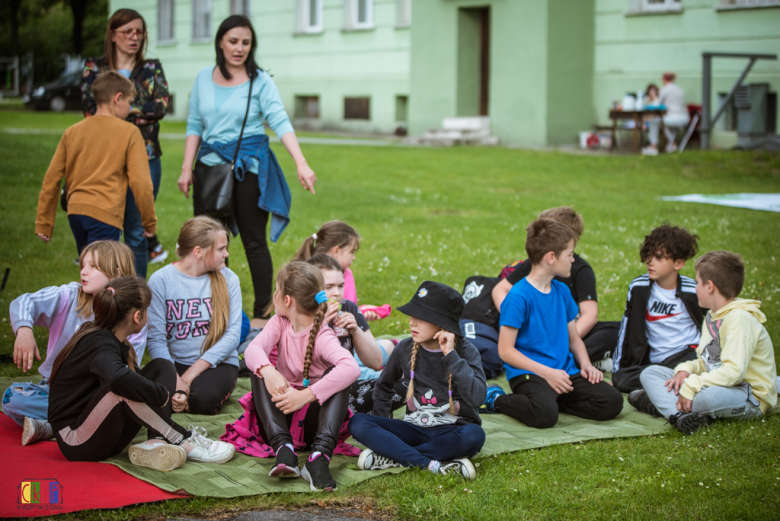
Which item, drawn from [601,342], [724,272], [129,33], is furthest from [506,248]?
[129,33]

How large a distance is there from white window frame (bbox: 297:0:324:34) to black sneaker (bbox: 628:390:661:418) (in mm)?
22625

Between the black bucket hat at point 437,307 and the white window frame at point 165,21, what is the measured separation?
28.6 metres

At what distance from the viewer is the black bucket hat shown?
3850mm

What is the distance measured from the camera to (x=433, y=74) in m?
21.8

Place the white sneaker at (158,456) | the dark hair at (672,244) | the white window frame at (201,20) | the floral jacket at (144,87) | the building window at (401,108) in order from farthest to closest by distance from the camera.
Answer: the white window frame at (201,20), the building window at (401,108), the floral jacket at (144,87), the dark hair at (672,244), the white sneaker at (158,456)

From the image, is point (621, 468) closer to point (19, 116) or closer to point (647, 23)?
point (647, 23)

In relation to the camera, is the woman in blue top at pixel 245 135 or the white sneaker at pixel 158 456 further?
the woman in blue top at pixel 245 135

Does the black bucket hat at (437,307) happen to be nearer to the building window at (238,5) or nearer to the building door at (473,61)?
the building door at (473,61)

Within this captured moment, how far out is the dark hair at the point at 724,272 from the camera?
14.8 ft

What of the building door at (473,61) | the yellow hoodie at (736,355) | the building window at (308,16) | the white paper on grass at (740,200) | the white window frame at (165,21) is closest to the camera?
the yellow hoodie at (736,355)

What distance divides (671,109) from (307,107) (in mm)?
12907

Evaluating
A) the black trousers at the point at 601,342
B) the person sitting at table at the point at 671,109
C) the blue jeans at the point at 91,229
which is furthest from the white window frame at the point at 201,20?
the black trousers at the point at 601,342

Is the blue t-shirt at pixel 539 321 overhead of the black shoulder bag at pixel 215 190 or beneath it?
beneath

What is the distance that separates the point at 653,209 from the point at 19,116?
832 inches
